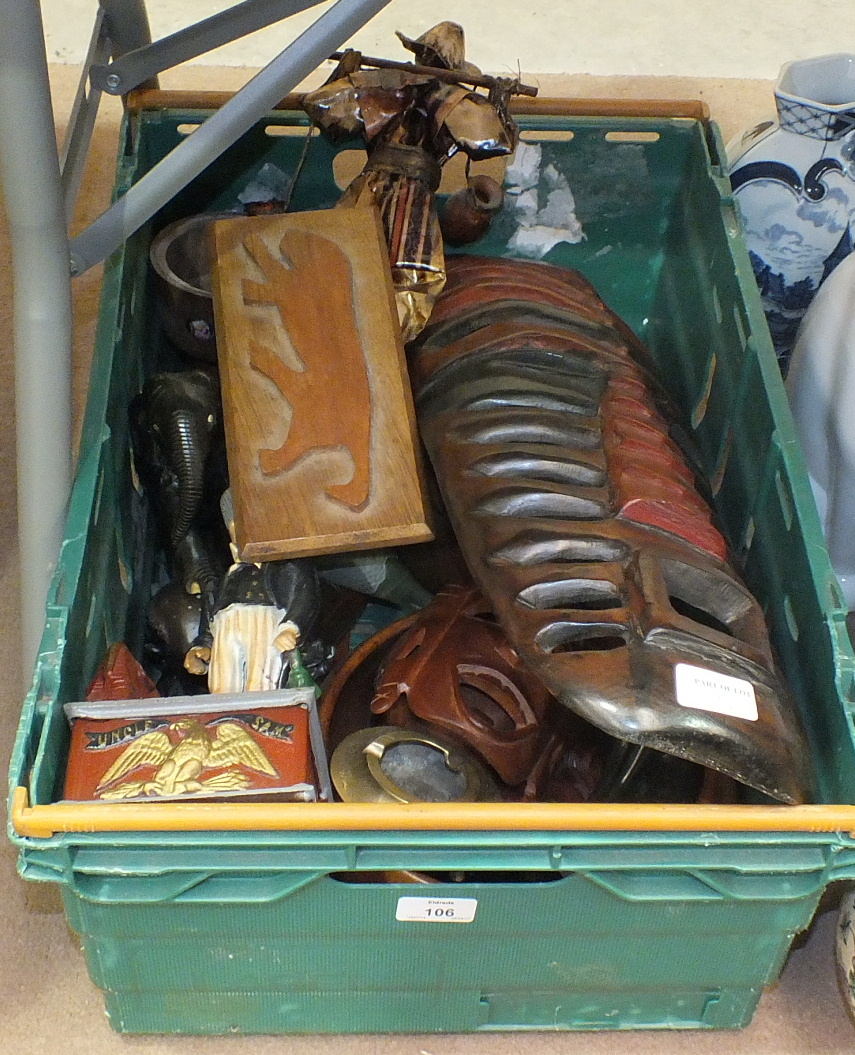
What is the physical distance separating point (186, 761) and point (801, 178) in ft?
2.60

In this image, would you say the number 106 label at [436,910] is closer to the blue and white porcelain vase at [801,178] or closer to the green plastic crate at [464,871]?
the green plastic crate at [464,871]

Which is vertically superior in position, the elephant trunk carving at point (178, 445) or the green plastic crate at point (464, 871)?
the elephant trunk carving at point (178, 445)

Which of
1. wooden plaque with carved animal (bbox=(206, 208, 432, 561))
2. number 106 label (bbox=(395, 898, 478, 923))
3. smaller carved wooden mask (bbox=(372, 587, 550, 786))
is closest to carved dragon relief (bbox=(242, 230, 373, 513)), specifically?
wooden plaque with carved animal (bbox=(206, 208, 432, 561))

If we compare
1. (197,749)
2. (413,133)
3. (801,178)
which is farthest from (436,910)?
(801,178)

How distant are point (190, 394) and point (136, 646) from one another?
0.20 meters

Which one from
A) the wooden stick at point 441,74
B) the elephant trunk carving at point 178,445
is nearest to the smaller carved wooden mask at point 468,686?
the elephant trunk carving at point 178,445

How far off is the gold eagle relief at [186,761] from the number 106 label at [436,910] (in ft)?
0.35

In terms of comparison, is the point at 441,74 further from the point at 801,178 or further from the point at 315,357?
the point at 801,178

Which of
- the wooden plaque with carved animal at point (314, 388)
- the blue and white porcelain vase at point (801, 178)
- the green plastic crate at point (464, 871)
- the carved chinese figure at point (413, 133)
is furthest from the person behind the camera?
the blue and white porcelain vase at point (801, 178)

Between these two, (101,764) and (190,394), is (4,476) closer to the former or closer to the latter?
(190,394)

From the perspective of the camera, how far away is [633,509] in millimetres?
813

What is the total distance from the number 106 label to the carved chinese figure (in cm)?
46

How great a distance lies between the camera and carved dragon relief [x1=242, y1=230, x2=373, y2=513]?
850mm

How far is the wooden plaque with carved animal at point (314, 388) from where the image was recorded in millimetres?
822
